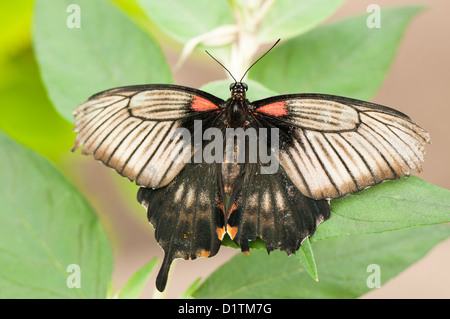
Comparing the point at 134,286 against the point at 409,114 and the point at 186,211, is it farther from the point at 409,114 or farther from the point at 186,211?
the point at 409,114

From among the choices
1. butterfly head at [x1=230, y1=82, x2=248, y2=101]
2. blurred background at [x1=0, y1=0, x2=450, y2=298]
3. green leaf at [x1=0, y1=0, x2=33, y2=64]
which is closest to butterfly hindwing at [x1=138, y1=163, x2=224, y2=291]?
butterfly head at [x1=230, y1=82, x2=248, y2=101]

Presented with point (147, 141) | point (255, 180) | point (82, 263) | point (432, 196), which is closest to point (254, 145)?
point (255, 180)

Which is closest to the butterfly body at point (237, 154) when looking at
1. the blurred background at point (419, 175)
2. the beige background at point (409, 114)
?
the blurred background at point (419, 175)

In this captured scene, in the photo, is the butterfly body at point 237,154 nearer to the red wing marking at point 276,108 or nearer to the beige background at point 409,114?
the red wing marking at point 276,108

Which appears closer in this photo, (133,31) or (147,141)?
(147,141)

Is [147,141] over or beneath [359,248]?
over

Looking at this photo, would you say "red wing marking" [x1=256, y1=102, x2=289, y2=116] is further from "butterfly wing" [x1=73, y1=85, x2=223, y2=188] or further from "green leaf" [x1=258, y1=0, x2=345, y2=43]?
"green leaf" [x1=258, y1=0, x2=345, y2=43]

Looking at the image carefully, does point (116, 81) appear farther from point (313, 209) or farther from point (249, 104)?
point (313, 209)
